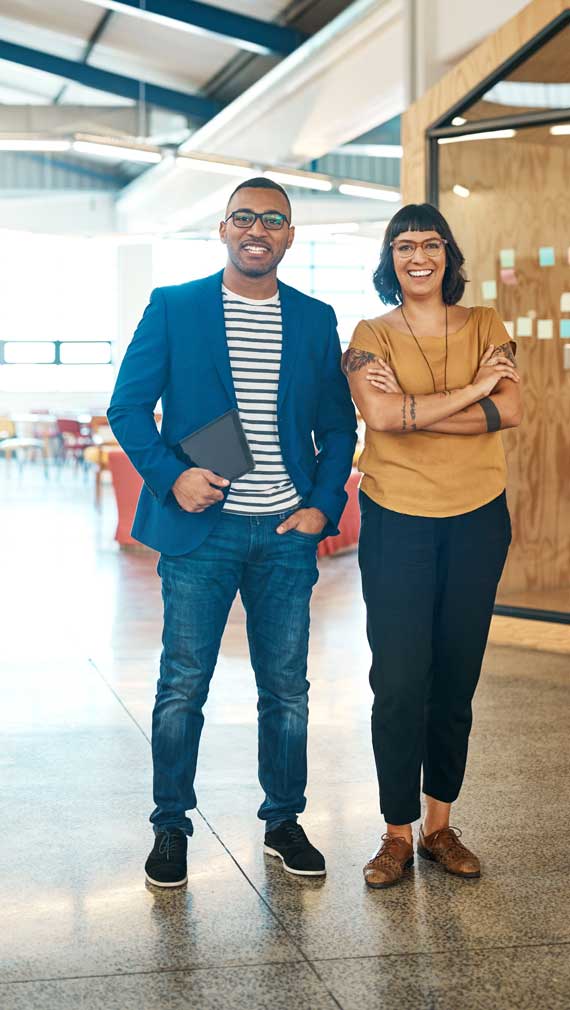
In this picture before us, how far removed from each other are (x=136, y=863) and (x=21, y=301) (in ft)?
64.7

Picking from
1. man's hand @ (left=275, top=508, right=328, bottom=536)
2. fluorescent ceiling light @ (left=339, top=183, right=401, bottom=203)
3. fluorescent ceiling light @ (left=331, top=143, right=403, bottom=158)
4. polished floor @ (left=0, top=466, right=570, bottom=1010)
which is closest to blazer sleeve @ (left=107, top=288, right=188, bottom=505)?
man's hand @ (left=275, top=508, right=328, bottom=536)

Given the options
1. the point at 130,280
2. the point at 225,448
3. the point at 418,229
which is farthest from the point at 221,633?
the point at 130,280

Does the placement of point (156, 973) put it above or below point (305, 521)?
below

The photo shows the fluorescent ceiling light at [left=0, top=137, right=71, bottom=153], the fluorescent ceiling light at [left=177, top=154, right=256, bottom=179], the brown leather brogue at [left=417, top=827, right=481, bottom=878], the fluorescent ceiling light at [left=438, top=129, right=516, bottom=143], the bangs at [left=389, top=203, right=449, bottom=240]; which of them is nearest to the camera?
the bangs at [left=389, top=203, right=449, bottom=240]

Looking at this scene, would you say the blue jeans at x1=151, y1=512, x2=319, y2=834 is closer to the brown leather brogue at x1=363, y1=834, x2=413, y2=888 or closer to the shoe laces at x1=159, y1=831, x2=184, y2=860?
the shoe laces at x1=159, y1=831, x2=184, y2=860

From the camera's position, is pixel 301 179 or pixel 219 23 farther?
pixel 301 179

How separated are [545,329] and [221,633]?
3.72 m

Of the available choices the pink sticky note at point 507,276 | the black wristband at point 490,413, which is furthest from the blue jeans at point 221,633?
the pink sticky note at point 507,276

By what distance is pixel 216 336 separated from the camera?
2.88m

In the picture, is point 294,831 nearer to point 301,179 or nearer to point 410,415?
point 410,415

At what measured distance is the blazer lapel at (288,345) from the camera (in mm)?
2926

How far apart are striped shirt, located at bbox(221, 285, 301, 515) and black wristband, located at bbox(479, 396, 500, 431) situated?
486 mm

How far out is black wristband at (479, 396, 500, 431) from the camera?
2.86 metres

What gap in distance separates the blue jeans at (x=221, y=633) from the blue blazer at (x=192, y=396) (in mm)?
82
